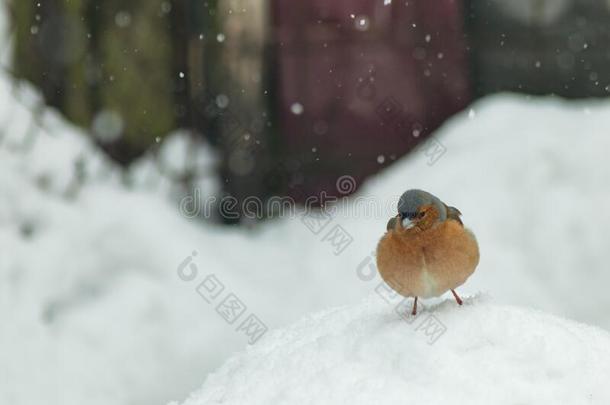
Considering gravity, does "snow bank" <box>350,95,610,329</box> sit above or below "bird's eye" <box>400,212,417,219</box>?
below

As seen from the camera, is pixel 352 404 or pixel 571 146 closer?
pixel 352 404

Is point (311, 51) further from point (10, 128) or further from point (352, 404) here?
point (352, 404)

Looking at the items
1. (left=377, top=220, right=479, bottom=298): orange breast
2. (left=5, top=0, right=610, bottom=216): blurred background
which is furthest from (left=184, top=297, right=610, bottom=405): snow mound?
(left=5, top=0, right=610, bottom=216): blurred background

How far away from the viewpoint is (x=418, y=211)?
112 inches

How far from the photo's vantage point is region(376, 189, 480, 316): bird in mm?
2881

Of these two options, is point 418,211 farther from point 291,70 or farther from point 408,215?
point 291,70

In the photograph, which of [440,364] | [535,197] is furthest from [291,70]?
[440,364]

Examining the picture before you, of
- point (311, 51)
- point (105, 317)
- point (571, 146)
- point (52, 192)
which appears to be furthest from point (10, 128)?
point (571, 146)

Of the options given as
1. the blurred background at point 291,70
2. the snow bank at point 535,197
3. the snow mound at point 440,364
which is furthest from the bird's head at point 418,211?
the blurred background at point 291,70

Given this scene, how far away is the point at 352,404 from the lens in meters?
2.51

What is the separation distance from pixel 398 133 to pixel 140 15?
78.6 inches

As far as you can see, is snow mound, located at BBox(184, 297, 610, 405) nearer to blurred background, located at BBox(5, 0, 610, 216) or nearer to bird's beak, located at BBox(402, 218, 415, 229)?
bird's beak, located at BBox(402, 218, 415, 229)

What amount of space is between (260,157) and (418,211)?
13.8ft

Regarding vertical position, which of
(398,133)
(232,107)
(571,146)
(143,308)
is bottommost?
(571,146)
